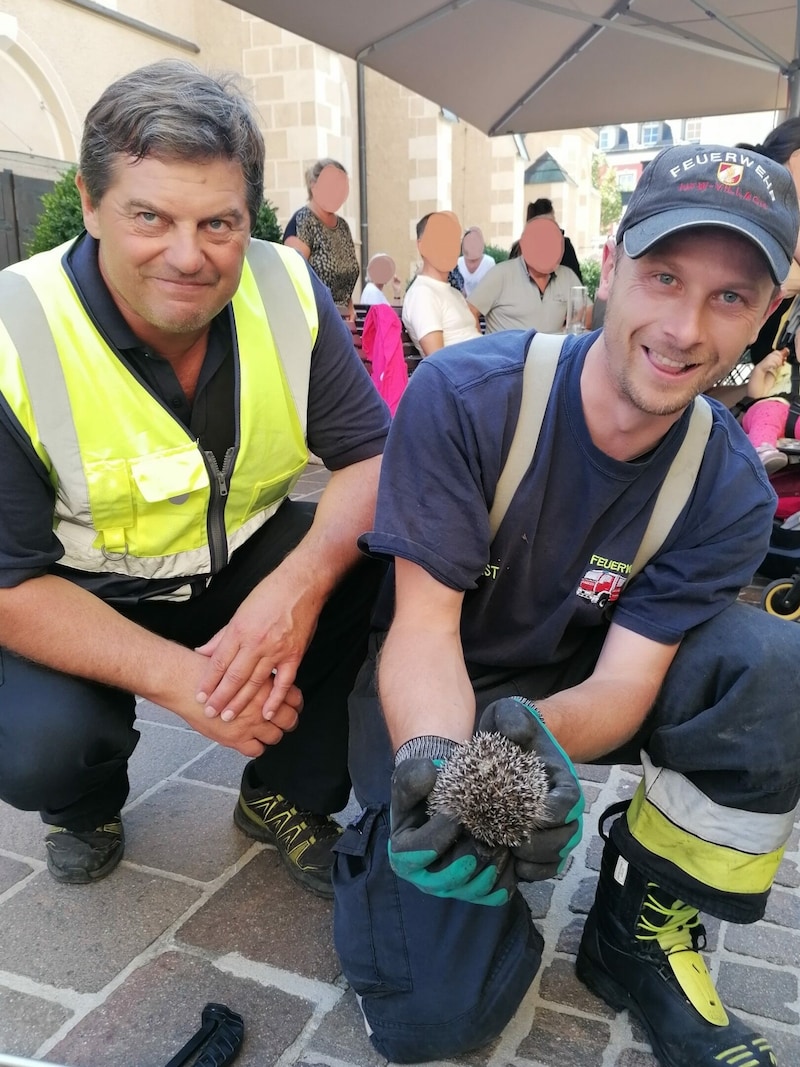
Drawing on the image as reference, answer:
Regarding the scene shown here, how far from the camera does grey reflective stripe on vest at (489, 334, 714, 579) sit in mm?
1664

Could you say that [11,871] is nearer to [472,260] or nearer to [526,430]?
[526,430]

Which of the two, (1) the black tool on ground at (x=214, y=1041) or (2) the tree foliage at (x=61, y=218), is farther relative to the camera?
(2) the tree foliage at (x=61, y=218)

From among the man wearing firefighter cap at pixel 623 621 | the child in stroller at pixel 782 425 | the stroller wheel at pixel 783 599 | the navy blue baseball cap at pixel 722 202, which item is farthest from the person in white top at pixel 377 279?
the navy blue baseball cap at pixel 722 202

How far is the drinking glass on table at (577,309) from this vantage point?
18.7 ft

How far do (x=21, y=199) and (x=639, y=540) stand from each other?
28.9ft

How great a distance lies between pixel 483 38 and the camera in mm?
6605

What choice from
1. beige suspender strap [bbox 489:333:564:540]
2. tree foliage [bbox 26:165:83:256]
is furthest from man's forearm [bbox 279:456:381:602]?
tree foliage [bbox 26:165:83:256]

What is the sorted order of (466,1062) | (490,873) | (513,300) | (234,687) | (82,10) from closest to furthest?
(490,873) → (466,1062) → (234,687) → (513,300) → (82,10)

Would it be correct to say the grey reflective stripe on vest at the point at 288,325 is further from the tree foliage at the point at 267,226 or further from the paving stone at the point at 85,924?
the tree foliage at the point at 267,226

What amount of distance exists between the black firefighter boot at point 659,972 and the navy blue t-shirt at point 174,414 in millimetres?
1132

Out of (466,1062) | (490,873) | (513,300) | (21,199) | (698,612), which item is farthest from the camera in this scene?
(21,199)

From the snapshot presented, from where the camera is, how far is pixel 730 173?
153 cm

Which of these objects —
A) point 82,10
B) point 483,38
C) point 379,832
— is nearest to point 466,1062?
point 379,832

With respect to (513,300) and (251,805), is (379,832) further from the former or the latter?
(513,300)
